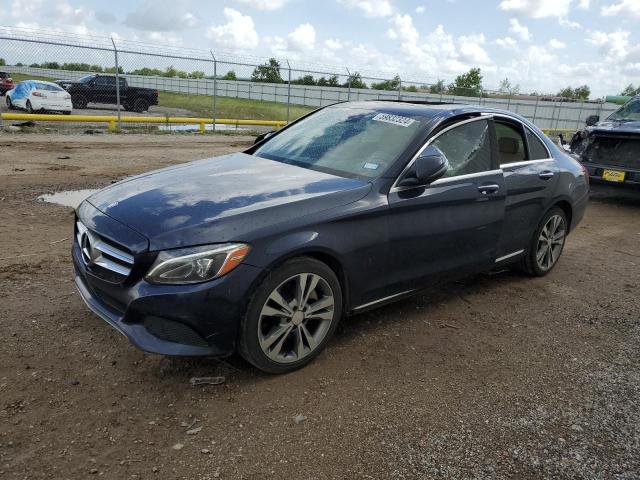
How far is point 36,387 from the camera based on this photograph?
296 centimetres

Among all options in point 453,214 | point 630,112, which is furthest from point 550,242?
point 630,112

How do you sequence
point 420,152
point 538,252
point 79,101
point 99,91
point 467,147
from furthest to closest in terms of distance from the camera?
1. point 99,91
2. point 79,101
3. point 538,252
4. point 467,147
5. point 420,152

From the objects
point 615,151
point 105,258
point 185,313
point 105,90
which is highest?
point 105,90

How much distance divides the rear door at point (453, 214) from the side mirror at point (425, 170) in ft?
0.21

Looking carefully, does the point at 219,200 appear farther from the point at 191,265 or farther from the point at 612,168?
the point at 612,168

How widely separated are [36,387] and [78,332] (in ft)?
2.14

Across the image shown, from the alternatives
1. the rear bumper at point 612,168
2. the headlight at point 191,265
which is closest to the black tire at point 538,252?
the headlight at point 191,265

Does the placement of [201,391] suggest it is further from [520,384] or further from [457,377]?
[520,384]

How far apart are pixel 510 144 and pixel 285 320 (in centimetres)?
276

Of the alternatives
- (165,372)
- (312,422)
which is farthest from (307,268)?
(165,372)

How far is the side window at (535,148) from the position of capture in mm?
4957

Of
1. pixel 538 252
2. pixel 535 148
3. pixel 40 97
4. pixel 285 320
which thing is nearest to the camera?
pixel 285 320

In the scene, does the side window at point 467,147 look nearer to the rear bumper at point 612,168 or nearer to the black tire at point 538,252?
the black tire at point 538,252

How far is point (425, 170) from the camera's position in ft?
11.7
